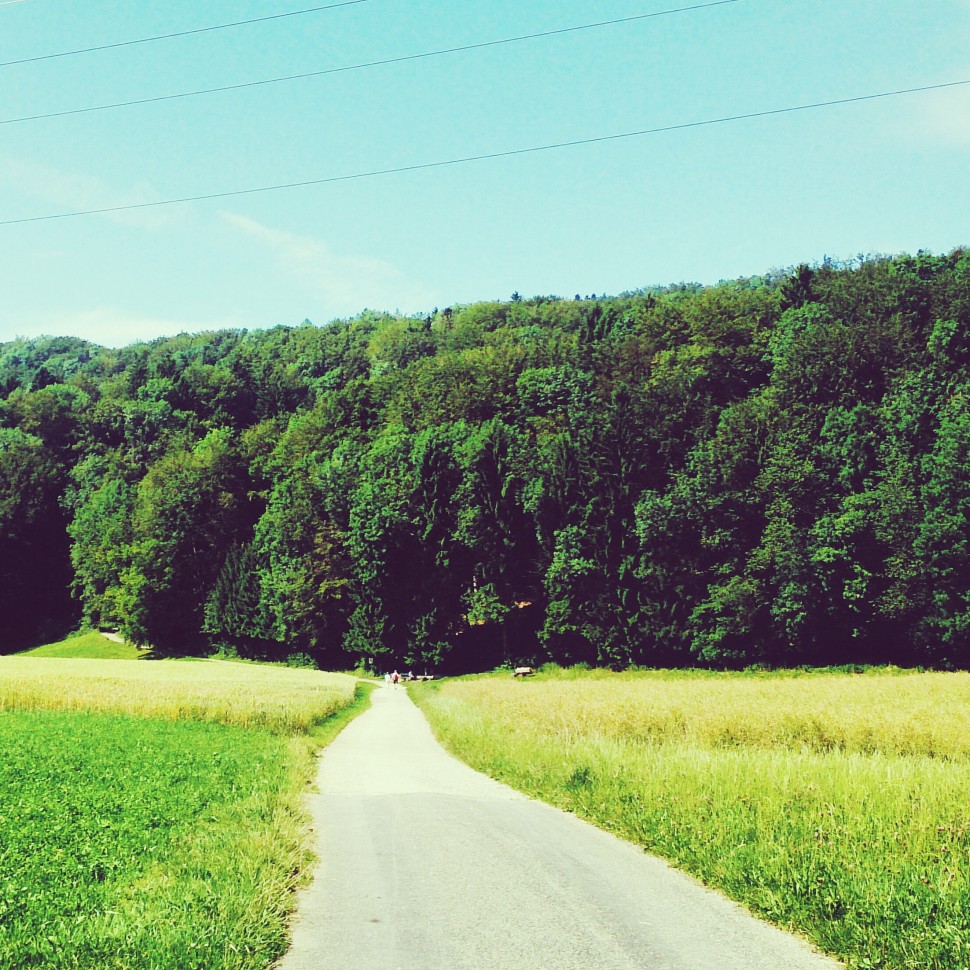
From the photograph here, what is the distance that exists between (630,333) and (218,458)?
47.5m

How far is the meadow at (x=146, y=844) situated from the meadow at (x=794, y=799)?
4.17 metres

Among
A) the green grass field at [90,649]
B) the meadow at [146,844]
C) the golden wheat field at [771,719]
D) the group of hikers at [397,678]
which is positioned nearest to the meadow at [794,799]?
the golden wheat field at [771,719]

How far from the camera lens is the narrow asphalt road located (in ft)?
20.3

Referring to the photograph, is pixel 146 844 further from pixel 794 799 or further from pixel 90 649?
pixel 90 649

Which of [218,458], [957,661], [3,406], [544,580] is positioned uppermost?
[3,406]

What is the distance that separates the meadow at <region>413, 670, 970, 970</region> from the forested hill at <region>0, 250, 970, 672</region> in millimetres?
32710

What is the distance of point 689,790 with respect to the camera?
11.2 metres

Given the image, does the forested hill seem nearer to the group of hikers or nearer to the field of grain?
the group of hikers

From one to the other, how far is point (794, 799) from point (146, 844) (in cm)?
757

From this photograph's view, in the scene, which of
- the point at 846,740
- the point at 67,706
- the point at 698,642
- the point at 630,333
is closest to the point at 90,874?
the point at 846,740

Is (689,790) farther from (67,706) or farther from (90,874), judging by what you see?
(67,706)

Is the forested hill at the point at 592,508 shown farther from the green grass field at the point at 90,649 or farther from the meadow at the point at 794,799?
the meadow at the point at 794,799

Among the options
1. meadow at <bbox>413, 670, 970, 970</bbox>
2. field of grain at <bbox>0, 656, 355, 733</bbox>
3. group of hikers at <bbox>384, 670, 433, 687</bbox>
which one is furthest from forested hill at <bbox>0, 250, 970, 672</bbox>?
meadow at <bbox>413, 670, 970, 970</bbox>

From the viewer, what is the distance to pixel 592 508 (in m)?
62.1
